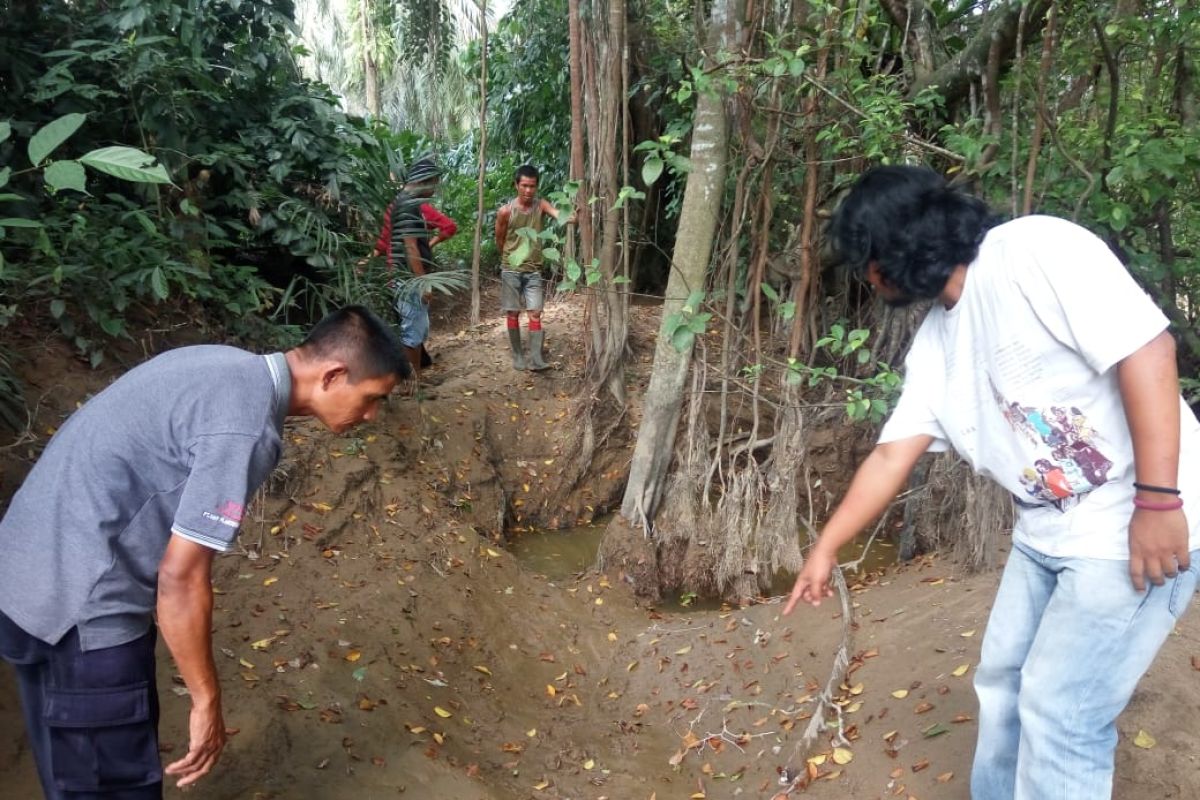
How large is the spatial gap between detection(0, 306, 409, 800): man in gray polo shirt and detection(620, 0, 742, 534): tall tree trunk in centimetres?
329

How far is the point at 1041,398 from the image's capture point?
5.38ft

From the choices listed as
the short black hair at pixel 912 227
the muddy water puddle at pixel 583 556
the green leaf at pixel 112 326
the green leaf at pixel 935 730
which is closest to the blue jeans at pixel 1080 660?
the short black hair at pixel 912 227

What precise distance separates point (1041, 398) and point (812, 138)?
3.57 metres

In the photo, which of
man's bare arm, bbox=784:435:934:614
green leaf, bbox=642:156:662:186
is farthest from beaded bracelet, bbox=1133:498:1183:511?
green leaf, bbox=642:156:662:186

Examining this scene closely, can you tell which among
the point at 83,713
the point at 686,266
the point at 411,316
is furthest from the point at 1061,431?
the point at 411,316

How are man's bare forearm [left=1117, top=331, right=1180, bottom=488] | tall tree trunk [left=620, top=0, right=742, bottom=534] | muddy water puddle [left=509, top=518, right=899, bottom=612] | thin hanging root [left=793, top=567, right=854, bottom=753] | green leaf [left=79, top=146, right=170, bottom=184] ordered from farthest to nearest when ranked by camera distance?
1. muddy water puddle [left=509, top=518, right=899, bottom=612]
2. tall tree trunk [left=620, top=0, right=742, bottom=534]
3. thin hanging root [left=793, top=567, right=854, bottom=753]
4. green leaf [left=79, top=146, right=170, bottom=184]
5. man's bare forearm [left=1117, top=331, right=1180, bottom=488]

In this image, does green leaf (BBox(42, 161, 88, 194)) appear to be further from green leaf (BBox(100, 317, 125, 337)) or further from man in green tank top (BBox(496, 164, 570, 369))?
man in green tank top (BBox(496, 164, 570, 369))

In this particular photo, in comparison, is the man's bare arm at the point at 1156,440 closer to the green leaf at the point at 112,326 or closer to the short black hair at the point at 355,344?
the short black hair at the point at 355,344

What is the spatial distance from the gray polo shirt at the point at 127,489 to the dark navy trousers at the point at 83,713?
4cm

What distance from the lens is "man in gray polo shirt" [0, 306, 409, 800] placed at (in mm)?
1630

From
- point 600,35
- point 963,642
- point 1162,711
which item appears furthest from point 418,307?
point 1162,711

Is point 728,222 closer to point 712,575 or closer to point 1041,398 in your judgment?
point 712,575

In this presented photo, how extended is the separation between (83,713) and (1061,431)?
6.60 ft

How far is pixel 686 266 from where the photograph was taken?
4.93 m
